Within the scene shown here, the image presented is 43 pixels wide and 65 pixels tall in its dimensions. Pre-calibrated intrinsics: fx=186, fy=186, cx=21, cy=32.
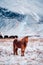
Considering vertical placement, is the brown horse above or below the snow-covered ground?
above

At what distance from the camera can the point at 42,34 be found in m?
1.74

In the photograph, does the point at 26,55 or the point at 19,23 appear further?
the point at 19,23

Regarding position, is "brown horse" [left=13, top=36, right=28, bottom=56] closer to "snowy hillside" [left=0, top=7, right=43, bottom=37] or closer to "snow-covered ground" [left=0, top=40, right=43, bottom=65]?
"snow-covered ground" [left=0, top=40, right=43, bottom=65]

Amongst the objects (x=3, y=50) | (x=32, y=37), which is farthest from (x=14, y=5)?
(x=3, y=50)

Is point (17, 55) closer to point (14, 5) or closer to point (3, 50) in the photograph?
point (3, 50)

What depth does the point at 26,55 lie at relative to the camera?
1484 millimetres

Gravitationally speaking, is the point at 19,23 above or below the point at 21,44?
above

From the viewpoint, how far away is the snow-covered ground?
139cm

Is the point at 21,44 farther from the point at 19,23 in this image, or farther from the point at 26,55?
the point at 19,23

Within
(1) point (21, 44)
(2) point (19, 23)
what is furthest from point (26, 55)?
(2) point (19, 23)

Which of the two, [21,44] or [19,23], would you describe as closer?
[21,44]

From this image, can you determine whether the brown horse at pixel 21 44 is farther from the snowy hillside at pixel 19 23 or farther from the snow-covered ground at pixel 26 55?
the snowy hillside at pixel 19 23

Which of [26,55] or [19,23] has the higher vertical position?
[19,23]

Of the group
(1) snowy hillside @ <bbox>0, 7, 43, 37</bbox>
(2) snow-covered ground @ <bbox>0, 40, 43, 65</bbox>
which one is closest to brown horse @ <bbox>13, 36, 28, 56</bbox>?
(2) snow-covered ground @ <bbox>0, 40, 43, 65</bbox>
